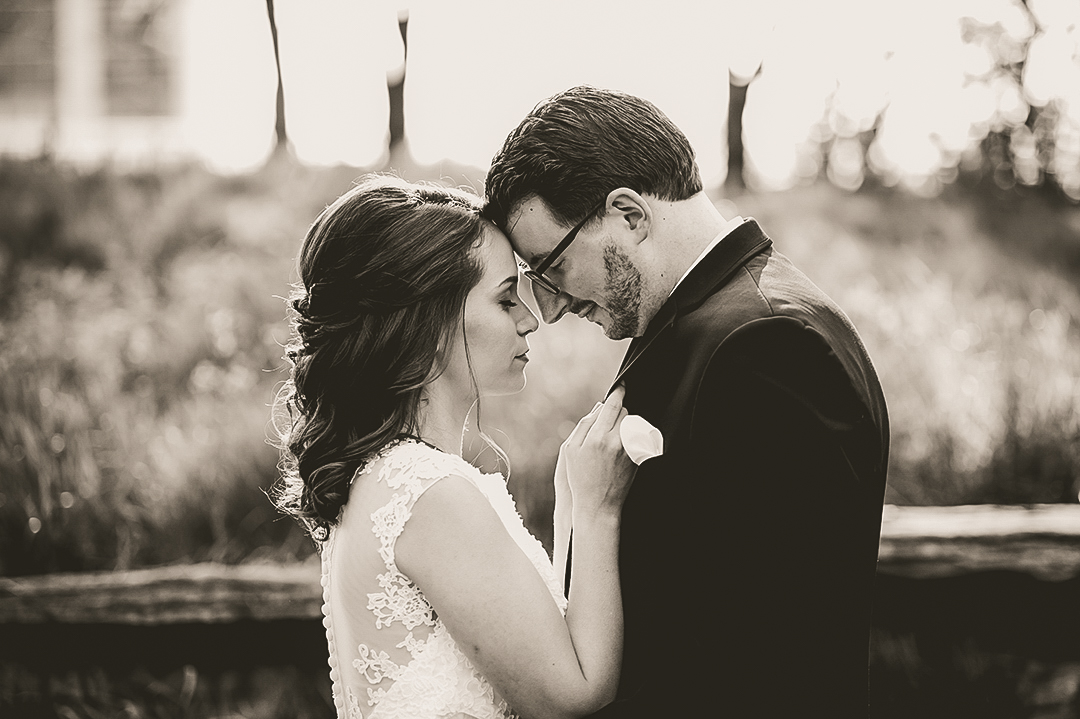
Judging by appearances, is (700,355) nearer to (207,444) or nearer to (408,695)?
(408,695)

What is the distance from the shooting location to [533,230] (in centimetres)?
259

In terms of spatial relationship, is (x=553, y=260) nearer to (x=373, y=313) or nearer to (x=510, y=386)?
(x=510, y=386)

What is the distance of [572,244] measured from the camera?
100 inches

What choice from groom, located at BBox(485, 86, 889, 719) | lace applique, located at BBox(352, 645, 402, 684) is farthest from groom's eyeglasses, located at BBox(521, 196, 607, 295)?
lace applique, located at BBox(352, 645, 402, 684)

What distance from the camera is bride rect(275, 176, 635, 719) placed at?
225 cm

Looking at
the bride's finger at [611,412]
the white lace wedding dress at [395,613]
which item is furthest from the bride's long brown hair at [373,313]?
the bride's finger at [611,412]

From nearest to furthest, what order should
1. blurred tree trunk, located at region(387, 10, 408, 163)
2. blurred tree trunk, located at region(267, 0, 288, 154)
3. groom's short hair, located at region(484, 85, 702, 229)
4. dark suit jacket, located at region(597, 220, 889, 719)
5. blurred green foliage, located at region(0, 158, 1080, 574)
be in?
dark suit jacket, located at region(597, 220, 889, 719) < groom's short hair, located at region(484, 85, 702, 229) < blurred green foliage, located at region(0, 158, 1080, 574) < blurred tree trunk, located at region(387, 10, 408, 163) < blurred tree trunk, located at region(267, 0, 288, 154)

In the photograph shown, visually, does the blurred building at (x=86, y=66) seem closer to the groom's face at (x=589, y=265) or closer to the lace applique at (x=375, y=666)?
the groom's face at (x=589, y=265)

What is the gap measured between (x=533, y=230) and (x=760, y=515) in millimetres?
979

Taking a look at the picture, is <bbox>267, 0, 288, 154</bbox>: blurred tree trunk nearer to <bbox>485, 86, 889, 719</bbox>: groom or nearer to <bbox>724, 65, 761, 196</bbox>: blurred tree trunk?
<bbox>724, 65, 761, 196</bbox>: blurred tree trunk

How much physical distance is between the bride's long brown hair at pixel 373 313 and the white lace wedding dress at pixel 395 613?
4.1 inches

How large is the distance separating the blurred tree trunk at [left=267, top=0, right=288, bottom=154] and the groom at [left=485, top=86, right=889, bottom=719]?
8.61 meters

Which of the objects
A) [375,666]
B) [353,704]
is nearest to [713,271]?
[375,666]

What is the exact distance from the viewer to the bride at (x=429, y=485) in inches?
88.4
